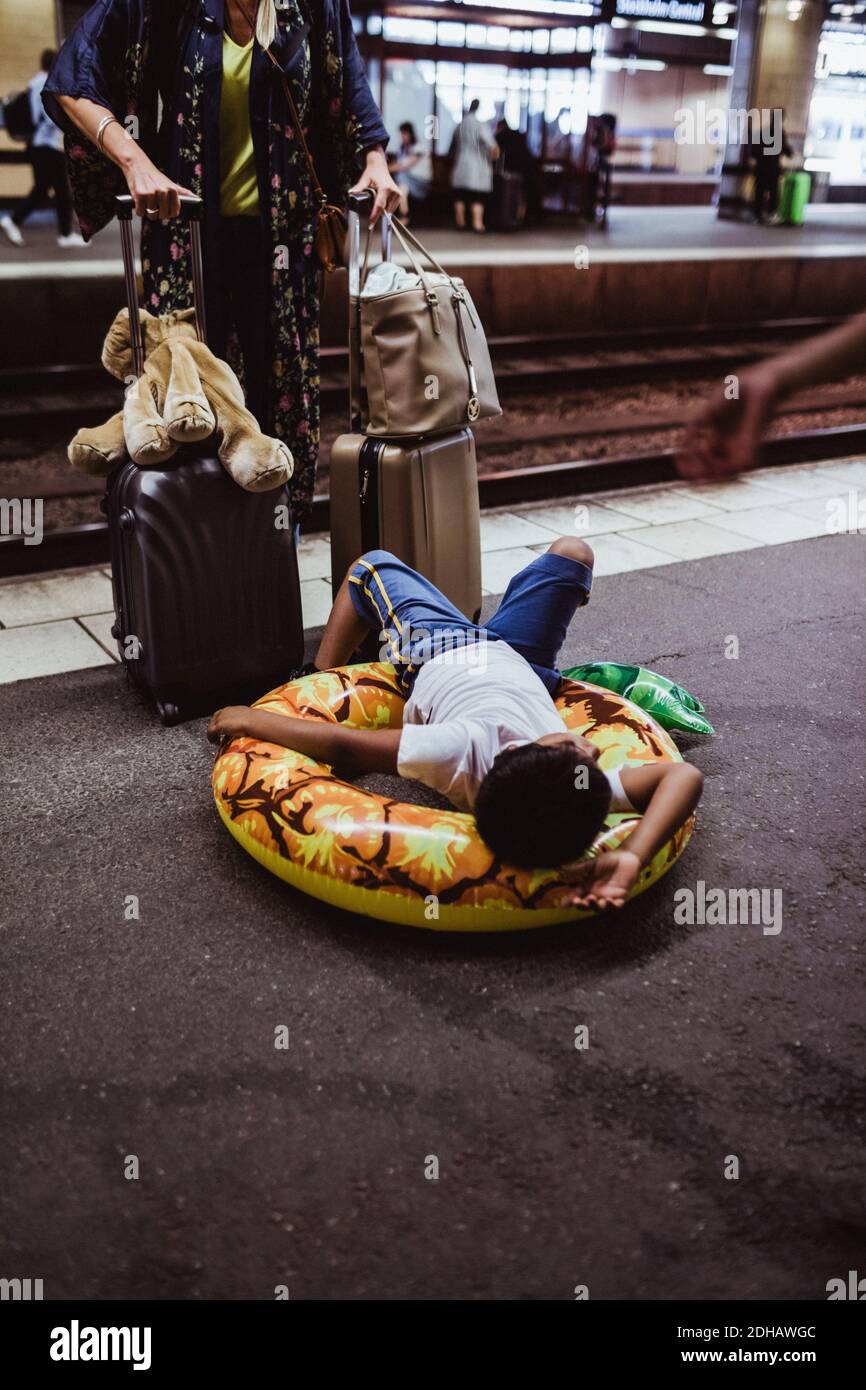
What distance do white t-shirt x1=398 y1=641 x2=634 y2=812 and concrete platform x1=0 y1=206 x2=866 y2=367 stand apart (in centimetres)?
620

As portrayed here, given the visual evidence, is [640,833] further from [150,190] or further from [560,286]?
[560,286]

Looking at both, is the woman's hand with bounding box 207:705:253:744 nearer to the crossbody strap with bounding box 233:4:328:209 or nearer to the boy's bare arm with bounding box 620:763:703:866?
the boy's bare arm with bounding box 620:763:703:866

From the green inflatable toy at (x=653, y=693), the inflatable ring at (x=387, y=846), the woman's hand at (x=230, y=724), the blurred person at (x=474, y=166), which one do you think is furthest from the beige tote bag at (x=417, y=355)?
the blurred person at (x=474, y=166)

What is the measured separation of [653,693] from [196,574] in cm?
148

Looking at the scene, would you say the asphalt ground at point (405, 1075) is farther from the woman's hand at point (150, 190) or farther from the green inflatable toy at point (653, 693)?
the woman's hand at point (150, 190)

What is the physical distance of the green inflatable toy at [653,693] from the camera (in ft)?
11.8

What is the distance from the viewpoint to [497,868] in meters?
2.56

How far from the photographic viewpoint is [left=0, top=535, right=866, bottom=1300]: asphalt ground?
1879 mm

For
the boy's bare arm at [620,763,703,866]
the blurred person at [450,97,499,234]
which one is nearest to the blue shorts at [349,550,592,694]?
the boy's bare arm at [620,763,703,866]

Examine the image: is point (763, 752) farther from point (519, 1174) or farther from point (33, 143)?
point (33, 143)

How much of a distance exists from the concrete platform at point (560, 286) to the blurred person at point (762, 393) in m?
7.16

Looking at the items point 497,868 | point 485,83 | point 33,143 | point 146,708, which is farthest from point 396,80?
point 497,868
